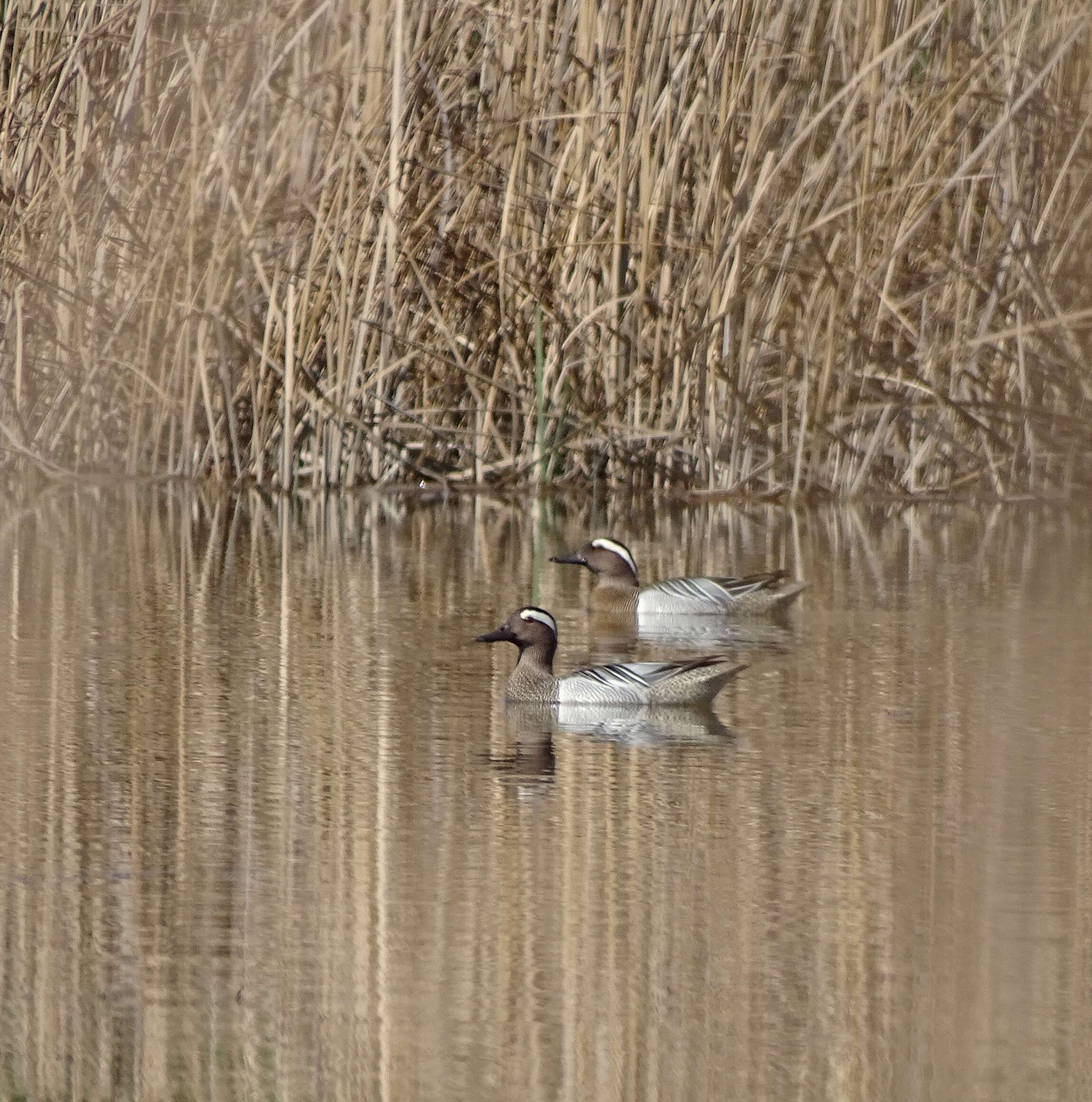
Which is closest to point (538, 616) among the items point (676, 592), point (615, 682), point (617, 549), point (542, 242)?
point (615, 682)

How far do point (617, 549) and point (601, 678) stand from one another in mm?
2411

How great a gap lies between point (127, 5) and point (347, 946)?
9.14 meters

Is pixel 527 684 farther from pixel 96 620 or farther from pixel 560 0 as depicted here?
pixel 560 0

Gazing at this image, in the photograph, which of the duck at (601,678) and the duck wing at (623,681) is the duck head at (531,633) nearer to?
the duck at (601,678)

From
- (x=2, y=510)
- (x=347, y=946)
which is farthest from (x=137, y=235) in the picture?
(x=347, y=946)

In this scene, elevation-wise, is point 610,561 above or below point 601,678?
above

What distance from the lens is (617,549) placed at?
979 centimetres

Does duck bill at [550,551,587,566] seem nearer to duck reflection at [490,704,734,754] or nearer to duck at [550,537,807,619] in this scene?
duck at [550,537,807,619]

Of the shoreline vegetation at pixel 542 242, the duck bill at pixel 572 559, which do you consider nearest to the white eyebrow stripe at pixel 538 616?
the duck bill at pixel 572 559

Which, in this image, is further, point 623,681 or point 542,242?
point 542,242

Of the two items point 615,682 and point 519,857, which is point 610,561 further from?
point 519,857

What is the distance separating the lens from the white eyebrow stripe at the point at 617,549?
9719 mm

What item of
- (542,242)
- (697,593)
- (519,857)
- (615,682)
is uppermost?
(542,242)

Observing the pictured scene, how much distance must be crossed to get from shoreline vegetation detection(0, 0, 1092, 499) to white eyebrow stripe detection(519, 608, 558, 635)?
482 centimetres
